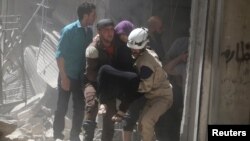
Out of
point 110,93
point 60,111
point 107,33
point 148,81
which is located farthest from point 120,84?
point 60,111

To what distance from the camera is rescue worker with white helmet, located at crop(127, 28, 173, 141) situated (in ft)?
21.9

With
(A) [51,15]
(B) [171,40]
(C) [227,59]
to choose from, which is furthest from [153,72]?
(A) [51,15]

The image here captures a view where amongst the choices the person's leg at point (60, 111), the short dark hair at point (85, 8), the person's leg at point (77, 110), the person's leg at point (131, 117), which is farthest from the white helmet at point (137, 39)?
the person's leg at point (60, 111)

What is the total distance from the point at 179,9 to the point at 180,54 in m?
→ 1.91

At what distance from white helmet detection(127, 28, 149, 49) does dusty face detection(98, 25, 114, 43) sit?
29cm

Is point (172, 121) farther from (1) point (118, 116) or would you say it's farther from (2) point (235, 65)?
(1) point (118, 116)

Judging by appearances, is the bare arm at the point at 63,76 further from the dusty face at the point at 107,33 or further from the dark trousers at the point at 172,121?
the dark trousers at the point at 172,121

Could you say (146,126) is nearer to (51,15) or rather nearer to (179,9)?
(179,9)

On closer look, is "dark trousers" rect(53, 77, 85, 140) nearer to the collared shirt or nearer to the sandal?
the collared shirt

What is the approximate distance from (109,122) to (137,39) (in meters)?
1.12

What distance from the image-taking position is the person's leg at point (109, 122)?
687 centimetres

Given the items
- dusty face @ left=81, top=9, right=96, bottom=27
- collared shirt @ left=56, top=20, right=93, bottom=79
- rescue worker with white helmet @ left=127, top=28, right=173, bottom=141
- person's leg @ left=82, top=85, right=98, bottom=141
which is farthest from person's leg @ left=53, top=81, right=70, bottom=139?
rescue worker with white helmet @ left=127, top=28, right=173, bottom=141

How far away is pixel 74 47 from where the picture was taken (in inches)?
296

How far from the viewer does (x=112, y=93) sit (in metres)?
6.84
